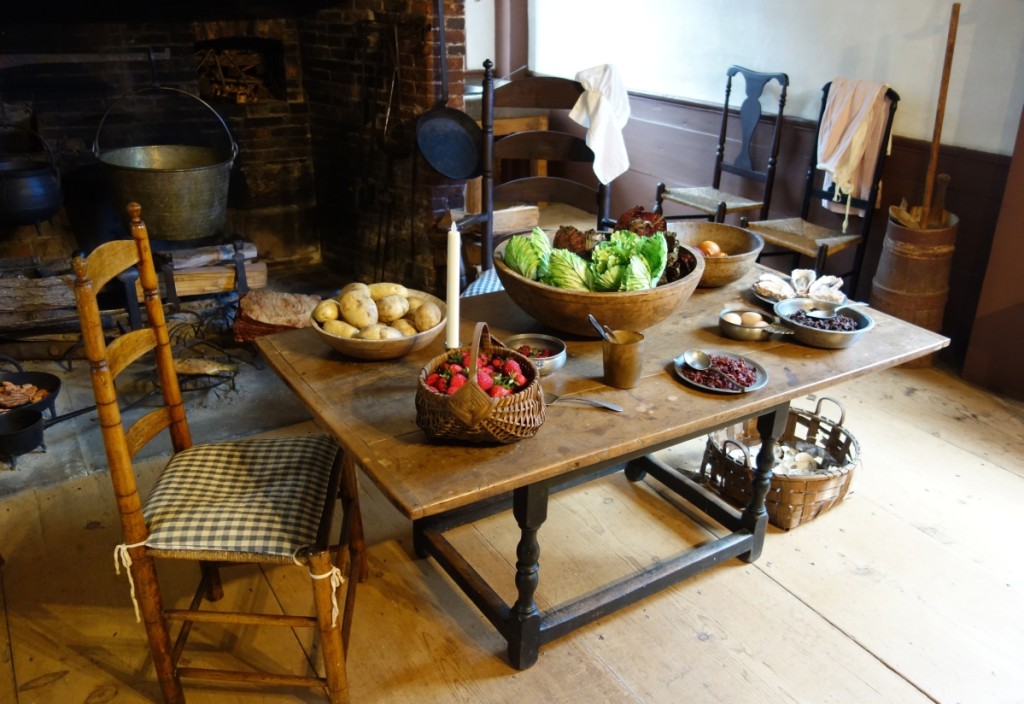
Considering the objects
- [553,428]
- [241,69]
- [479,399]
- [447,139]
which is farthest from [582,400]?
[241,69]

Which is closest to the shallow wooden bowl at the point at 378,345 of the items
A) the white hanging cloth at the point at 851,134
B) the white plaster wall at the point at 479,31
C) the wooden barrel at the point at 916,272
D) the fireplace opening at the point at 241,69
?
the wooden barrel at the point at 916,272

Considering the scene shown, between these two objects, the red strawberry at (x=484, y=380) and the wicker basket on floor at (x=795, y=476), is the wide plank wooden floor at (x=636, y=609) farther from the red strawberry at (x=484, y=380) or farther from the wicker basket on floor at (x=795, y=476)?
the red strawberry at (x=484, y=380)

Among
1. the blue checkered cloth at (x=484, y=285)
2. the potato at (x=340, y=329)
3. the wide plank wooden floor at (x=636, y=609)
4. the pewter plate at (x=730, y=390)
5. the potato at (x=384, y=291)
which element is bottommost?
the wide plank wooden floor at (x=636, y=609)

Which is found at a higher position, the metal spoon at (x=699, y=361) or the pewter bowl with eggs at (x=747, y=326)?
the pewter bowl with eggs at (x=747, y=326)

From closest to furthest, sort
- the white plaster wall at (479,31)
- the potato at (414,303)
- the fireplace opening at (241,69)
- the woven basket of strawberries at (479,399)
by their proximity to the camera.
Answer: the woven basket of strawberries at (479,399) → the potato at (414,303) → the fireplace opening at (241,69) → the white plaster wall at (479,31)

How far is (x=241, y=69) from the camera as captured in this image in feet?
14.7

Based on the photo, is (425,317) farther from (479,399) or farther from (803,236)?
(803,236)

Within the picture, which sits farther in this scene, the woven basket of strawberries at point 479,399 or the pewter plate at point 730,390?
the pewter plate at point 730,390

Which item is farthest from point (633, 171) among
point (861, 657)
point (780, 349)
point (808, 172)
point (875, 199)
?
point (861, 657)

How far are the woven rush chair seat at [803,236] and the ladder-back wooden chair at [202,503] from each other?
2412mm

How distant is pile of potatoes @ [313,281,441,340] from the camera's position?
1.83 metres

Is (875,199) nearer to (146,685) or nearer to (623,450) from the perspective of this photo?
(623,450)

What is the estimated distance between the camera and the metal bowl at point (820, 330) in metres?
1.95

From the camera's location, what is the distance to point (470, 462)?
4.94 feet
